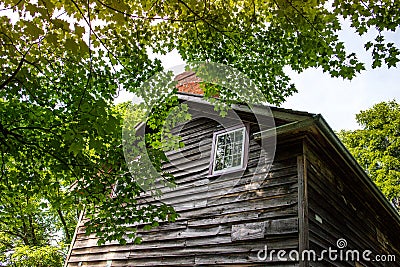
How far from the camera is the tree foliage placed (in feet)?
63.0

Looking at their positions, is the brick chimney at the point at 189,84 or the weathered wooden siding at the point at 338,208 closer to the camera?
Result: the weathered wooden siding at the point at 338,208

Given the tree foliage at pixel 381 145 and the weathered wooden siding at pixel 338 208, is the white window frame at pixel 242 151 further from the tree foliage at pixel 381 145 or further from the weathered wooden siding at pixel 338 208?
the tree foliage at pixel 381 145

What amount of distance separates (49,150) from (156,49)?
9.08 feet

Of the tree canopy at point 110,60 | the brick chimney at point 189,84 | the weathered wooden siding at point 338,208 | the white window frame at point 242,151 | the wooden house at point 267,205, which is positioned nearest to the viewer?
the tree canopy at point 110,60

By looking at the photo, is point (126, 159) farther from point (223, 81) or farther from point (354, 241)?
point (354, 241)

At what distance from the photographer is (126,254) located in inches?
300

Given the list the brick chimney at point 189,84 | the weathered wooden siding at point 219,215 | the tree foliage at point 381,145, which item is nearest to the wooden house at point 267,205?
the weathered wooden siding at point 219,215

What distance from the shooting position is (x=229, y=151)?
7051mm

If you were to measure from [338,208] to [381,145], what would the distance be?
17500 mm

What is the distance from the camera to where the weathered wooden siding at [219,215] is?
539 cm

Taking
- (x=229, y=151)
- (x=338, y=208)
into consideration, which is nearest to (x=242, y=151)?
(x=229, y=151)

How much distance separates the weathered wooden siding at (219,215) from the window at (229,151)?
17cm

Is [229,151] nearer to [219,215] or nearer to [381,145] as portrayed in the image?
[219,215]

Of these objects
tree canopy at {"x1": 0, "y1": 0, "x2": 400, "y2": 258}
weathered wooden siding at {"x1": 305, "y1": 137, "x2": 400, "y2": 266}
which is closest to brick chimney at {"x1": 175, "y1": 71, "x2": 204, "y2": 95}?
tree canopy at {"x1": 0, "y1": 0, "x2": 400, "y2": 258}
